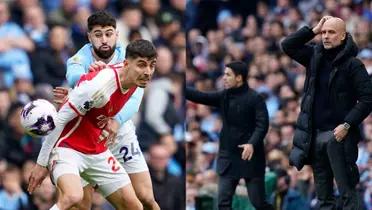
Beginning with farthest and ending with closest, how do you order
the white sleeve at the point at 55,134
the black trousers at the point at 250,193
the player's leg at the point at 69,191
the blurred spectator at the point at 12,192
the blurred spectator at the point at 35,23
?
the blurred spectator at the point at 35,23
the blurred spectator at the point at 12,192
the black trousers at the point at 250,193
the white sleeve at the point at 55,134
the player's leg at the point at 69,191

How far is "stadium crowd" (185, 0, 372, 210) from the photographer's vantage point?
46.2ft

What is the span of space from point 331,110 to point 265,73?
8.43 meters

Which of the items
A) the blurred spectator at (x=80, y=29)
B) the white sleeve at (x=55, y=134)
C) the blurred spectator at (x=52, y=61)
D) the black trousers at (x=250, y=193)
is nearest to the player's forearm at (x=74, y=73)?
the white sleeve at (x=55, y=134)

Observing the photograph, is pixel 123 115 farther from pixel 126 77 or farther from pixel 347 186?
pixel 347 186

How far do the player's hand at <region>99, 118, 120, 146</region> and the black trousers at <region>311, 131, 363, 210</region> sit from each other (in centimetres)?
200

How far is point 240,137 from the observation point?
12672 millimetres

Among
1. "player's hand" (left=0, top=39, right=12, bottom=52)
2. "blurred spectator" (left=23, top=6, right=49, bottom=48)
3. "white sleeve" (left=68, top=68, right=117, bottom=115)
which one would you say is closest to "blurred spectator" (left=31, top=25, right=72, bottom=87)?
"blurred spectator" (left=23, top=6, right=49, bottom=48)

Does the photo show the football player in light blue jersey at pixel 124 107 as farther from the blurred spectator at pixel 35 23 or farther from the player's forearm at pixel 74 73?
the blurred spectator at pixel 35 23

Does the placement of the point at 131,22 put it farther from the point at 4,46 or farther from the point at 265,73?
the point at 265,73

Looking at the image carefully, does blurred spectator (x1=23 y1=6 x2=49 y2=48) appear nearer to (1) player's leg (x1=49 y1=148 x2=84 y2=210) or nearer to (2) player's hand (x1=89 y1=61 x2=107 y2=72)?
(2) player's hand (x1=89 y1=61 x2=107 y2=72)

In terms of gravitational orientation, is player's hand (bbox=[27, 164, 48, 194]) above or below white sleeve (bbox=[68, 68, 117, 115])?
below

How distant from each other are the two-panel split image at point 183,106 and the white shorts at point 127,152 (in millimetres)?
12

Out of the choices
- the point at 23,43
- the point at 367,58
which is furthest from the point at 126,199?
the point at 23,43

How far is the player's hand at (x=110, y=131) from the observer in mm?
9539
